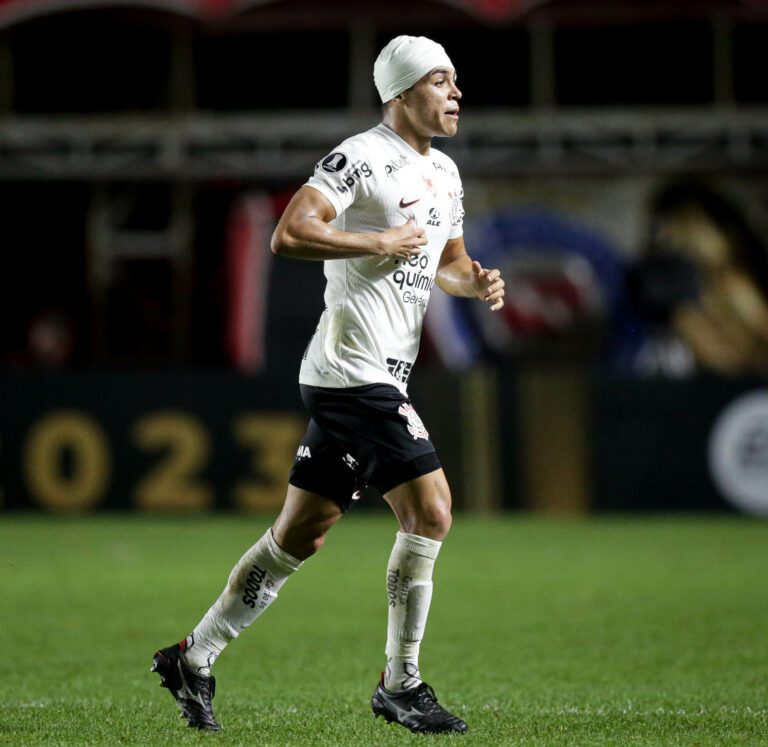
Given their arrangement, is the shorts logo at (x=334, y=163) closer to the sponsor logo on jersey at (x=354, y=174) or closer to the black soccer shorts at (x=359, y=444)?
the sponsor logo on jersey at (x=354, y=174)

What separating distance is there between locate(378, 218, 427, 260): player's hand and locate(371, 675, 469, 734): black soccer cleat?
1.55 meters

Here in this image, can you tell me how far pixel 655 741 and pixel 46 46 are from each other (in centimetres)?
2087

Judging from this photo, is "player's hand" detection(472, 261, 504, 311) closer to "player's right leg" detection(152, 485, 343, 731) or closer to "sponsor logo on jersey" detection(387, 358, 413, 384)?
"sponsor logo on jersey" detection(387, 358, 413, 384)

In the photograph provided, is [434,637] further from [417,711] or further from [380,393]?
[380,393]

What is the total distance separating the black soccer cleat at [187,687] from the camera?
18.6 feet

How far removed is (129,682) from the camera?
686cm

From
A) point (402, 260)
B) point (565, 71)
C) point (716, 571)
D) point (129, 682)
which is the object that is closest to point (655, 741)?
point (402, 260)

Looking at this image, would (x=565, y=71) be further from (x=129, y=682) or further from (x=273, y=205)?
(x=129, y=682)

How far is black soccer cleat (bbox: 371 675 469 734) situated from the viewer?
5457 mm

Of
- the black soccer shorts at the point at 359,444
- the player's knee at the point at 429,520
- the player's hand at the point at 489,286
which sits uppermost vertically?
the player's hand at the point at 489,286

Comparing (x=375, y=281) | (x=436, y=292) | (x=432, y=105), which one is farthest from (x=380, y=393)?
(x=436, y=292)

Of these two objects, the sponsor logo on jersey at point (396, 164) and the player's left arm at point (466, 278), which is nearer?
the sponsor logo on jersey at point (396, 164)

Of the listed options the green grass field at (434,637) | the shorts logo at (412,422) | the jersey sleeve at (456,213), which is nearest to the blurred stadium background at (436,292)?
the green grass field at (434,637)

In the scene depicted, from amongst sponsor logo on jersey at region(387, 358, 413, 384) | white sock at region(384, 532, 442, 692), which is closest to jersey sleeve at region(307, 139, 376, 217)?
sponsor logo on jersey at region(387, 358, 413, 384)
